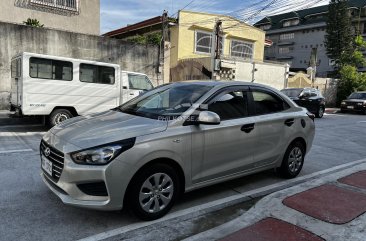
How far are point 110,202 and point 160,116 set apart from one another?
122 centimetres

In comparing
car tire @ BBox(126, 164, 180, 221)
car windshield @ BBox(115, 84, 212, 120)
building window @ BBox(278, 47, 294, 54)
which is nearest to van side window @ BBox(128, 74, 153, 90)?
car windshield @ BBox(115, 84, 212, 120)

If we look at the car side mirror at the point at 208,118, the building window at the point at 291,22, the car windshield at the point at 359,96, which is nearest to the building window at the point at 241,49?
the car windshield at the point at 359,96

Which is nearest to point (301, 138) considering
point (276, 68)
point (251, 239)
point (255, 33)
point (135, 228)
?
point (251, 239)

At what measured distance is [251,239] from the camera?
11.5 feet

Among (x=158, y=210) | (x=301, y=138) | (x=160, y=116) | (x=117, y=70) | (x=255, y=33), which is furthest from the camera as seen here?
(x=255, y=33)

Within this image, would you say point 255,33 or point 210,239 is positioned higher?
point 255,33

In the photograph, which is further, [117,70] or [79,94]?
[117,70]

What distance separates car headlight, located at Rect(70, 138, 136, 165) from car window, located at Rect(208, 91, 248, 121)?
4.87ft

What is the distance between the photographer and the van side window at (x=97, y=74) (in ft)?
31.4

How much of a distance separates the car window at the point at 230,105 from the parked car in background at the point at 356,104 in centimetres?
1876

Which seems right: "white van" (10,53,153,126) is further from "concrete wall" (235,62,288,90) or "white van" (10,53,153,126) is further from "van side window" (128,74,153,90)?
"concrete wall" (235,62,288,90)

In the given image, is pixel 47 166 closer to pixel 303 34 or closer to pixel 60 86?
pixel 60 86

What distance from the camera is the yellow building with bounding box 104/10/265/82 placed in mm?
20145

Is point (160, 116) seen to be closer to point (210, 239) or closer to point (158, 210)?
point (158, 210)
